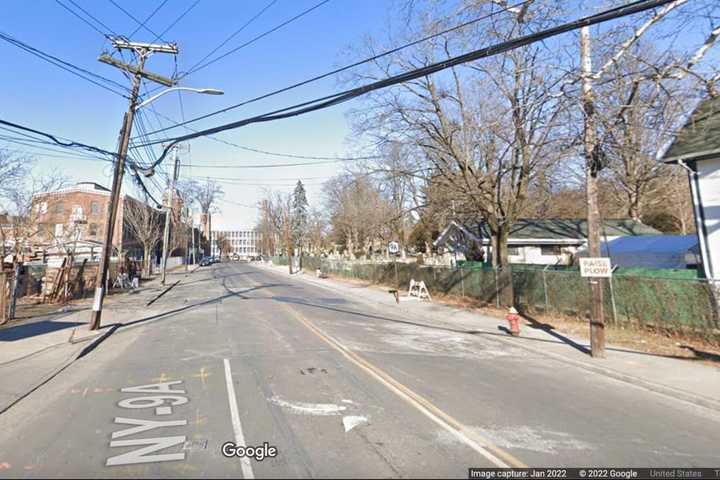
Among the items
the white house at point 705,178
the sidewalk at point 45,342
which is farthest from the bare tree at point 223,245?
the white house at point 705,178

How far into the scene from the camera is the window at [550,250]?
93.9 feet

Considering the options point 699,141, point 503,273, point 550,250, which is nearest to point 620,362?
point 699,141

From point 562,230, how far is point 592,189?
22371mm

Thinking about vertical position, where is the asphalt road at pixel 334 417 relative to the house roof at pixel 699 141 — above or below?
below

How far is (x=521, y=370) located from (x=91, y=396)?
24.0 feet

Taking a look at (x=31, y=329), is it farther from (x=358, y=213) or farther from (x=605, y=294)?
(x=358, y=213)

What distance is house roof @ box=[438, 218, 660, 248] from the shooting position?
91.7ft

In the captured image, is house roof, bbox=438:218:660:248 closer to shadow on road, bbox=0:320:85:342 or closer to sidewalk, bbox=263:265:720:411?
sidewalk, bbox=263:265:720:411

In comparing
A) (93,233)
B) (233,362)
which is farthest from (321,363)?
(93,233)

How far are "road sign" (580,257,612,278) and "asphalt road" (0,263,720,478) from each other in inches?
81.2

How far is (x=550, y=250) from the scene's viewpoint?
2869 centimetres

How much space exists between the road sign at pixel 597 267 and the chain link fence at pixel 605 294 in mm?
3098

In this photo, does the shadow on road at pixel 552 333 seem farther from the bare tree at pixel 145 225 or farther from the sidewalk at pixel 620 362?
the bare tree at pixel 145 225

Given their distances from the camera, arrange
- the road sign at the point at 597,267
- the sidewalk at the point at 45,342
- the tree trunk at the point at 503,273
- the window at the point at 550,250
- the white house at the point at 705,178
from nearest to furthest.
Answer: the sidewalk at the point at 45,342 → the road sign at the point at 597,267 → the white house at the point at 705,178 → the tree trunk at the point at 503,273 → the window at the point at 550,250
